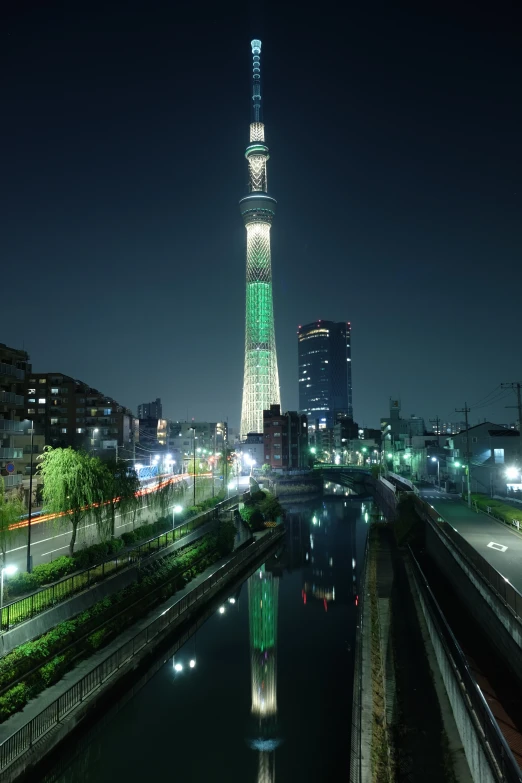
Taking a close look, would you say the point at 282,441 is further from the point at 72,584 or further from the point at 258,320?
the point at 72,584

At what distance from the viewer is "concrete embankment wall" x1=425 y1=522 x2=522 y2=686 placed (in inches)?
480

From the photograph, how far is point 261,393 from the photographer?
320 ft

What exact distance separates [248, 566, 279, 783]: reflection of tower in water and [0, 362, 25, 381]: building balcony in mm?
18886

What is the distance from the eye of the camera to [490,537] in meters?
22.1

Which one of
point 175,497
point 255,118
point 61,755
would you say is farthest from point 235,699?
point 255,118

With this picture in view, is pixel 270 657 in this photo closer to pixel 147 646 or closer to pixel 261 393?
pixel 147 646

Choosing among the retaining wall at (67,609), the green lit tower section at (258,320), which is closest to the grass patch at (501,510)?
the retaining wall at (67,609)

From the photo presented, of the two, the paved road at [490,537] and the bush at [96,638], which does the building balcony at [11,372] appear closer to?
the bush at [96,638]

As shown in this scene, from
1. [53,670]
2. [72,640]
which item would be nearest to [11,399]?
[72,640]

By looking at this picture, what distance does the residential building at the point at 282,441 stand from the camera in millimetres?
82000

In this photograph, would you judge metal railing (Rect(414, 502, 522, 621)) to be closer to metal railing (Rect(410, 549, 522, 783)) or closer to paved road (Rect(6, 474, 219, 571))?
metal railing (Rect(410, 549, 522, 783))

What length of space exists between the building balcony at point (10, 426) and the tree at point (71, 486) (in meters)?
11.7

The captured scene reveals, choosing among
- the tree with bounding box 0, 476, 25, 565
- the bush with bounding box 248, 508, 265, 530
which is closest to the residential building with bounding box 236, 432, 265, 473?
the bush with bounding box 248, 508, 265, 530

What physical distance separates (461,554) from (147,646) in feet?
37.5
